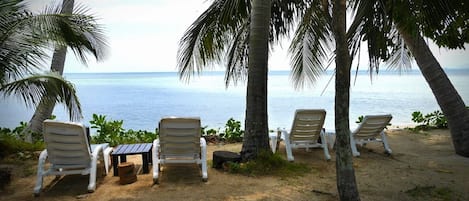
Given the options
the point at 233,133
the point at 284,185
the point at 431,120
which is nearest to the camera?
the point at 284,185

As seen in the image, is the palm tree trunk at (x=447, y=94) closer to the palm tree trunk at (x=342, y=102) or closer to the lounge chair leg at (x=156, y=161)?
the palm tree trunk at (x=342, y=102)

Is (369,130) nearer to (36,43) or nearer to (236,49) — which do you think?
(236,49)

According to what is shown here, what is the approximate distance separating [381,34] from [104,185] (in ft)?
11.8

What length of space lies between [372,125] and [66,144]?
15.1 ft

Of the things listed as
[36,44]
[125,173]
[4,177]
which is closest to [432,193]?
[125,173]

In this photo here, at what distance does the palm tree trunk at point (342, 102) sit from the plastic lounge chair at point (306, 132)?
Result: 2.05 metres

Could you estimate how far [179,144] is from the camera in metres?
4.47

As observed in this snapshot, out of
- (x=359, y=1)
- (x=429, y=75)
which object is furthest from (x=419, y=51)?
(x=359, y=1)

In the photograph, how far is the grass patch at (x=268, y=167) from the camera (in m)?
4.54

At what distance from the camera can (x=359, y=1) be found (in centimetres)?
352

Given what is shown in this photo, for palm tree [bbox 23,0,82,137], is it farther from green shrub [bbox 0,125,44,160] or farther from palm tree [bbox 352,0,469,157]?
palm tree [bbox 352,0,469,157]

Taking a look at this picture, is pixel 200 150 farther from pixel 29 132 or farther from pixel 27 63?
pixel 29 132

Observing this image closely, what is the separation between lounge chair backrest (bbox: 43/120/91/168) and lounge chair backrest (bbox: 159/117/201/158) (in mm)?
914

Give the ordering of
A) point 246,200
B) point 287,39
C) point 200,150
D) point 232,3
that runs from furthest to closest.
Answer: point 287,39 < point 232,3 < point 200,150 < point 246,200
